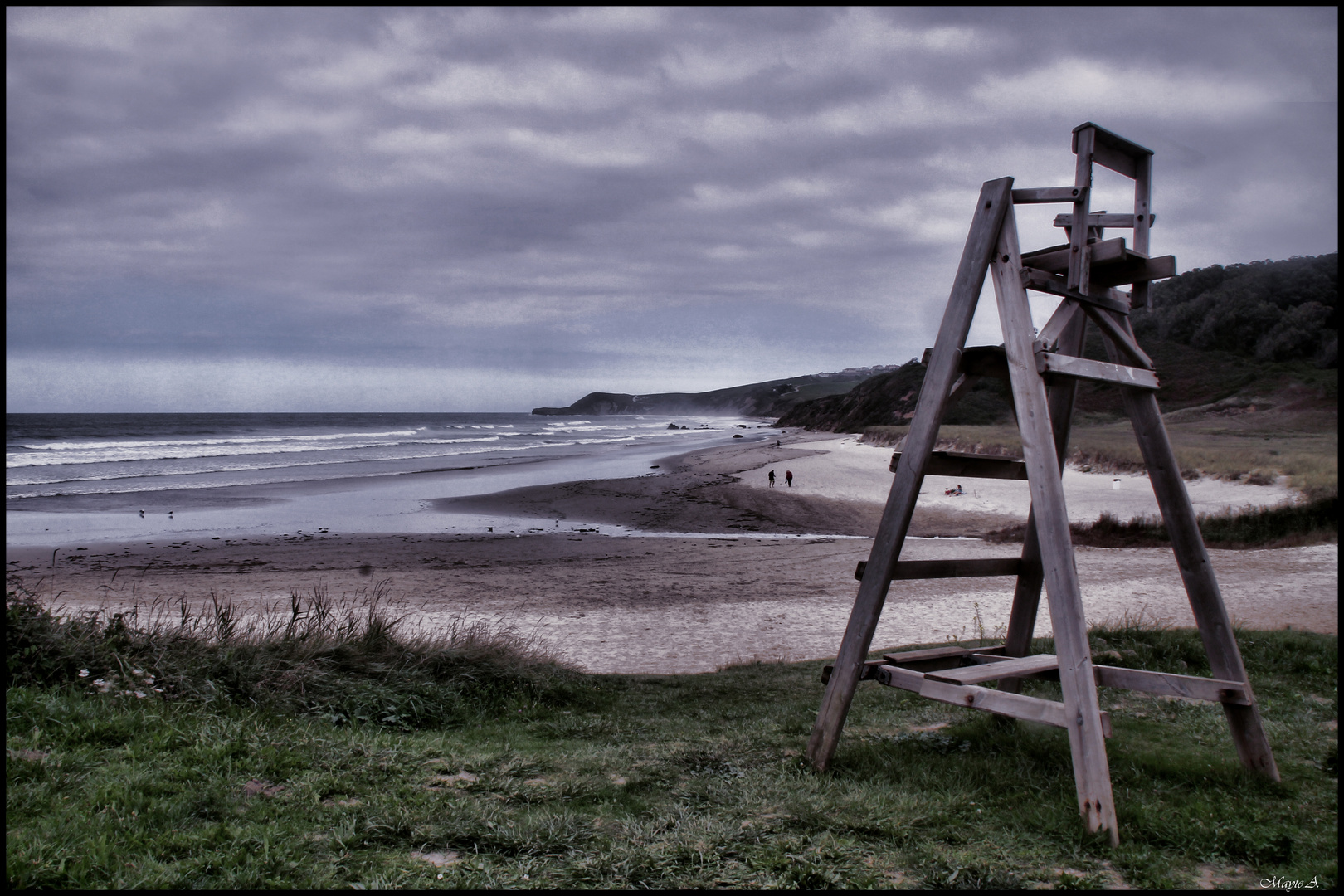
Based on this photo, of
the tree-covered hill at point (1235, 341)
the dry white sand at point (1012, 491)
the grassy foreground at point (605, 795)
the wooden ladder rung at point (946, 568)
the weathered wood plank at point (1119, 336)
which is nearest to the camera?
the grassy foreground at point (605, 795)

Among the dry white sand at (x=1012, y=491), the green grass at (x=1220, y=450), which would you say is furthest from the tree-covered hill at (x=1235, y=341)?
the dry white sand at (x=1012, y=491)

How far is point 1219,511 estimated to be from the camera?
17.5m

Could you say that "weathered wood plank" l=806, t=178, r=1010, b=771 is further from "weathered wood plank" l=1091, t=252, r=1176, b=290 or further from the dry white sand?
the dry white sand

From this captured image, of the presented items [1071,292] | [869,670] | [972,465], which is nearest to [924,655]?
[869,670]

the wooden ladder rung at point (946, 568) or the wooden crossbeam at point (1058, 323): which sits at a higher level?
the wooden crossbeam at point (1058, 323)

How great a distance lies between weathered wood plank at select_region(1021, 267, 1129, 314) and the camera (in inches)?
167

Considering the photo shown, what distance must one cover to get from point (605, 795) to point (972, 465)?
115 inches

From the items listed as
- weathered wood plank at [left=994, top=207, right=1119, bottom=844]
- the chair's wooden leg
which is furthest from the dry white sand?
weathered wood plank at [left=994, top=207, right=1119, bottom=844]

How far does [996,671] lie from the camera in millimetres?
4402

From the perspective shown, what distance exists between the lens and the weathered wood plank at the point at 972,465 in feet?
15.4

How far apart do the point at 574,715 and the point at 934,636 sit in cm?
558

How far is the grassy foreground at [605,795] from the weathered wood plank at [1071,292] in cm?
255

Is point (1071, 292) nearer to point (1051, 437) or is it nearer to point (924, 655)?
point (1051, 437)

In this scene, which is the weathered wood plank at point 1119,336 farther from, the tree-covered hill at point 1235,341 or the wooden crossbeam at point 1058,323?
the tree-covered hill at point 1235,341
